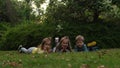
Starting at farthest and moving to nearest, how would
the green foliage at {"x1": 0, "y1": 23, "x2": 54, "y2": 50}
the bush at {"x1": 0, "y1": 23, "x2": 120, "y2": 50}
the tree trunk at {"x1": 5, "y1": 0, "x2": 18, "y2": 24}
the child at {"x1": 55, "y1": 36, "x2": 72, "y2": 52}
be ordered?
the tree trunk at {"x1": 5, "y1": 0, "x2": 18, "y2": 24}
the green foliage at {"x1": 0, "y1": 23, "x2": 54, "y2": 50}
the bush at {"x1": 0, "y1": 23, "x2": 120, "y2": 50}
the child at {"x1": 55, "y1": 36, "x2": 72, "y2": 52}

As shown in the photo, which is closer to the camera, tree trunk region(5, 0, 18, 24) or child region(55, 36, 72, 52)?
child region(55, 36, 72, 52)

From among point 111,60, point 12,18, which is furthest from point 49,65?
point 12,18

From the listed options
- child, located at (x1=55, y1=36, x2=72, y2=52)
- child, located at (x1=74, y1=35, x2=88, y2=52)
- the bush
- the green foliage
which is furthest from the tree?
child, located at (x1=55, y1=36, x2=72, y2=52)

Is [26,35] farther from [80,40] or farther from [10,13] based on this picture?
[10,13]

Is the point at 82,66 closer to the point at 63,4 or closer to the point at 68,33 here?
the point at 68,33

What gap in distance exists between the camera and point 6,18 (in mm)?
31141

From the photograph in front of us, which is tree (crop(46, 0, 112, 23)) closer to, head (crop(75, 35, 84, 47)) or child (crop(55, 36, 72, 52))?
head (crop(75, 35, 84, 47))

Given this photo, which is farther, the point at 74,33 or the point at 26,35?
the point at 26,35

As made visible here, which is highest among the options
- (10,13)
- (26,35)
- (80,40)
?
(10,13)

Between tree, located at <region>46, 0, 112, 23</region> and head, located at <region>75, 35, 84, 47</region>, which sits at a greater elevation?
tree, located at <region>46, 0, 112, 23</region>

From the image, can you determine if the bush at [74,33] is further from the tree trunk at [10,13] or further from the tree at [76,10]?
the tree trunk at [10,13]

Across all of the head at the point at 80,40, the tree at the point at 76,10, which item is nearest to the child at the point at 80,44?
the head at the point at 80,40

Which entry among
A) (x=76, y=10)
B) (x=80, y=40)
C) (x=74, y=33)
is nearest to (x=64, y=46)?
(x=80, y=40)

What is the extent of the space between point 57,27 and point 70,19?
105 centimetres
